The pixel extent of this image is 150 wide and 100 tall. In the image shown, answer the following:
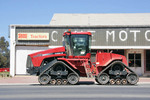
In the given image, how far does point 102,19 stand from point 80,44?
48.9 ft

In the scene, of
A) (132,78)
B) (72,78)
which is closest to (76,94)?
(72,78)

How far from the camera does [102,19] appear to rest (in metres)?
29.7

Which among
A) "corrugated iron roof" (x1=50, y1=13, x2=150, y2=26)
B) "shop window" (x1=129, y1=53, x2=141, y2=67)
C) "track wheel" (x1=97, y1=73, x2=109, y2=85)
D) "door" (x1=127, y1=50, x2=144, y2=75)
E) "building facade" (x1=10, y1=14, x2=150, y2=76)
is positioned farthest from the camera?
"corrugated iron roof" (x1=50, y1=13, x2=150, y2=26)

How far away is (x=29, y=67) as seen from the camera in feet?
51.5

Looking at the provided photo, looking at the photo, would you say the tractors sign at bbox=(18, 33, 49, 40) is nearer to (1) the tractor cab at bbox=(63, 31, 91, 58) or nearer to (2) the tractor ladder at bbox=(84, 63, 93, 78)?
(1) the tractor cab at bbox=(63, 31, 91, 58)

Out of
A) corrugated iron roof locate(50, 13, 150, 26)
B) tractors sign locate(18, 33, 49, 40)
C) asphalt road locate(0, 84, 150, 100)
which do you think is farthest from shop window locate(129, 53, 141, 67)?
asphalt road locate(0, 84, 150, 100)

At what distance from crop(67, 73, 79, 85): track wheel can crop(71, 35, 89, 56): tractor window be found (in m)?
1.44

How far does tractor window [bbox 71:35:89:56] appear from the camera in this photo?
51.1ft

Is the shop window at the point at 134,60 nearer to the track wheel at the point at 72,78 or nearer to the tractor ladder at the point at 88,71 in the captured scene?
the tractor ladder at the point at 88,71

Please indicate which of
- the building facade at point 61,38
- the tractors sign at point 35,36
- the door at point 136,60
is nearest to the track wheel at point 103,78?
the building facade at point 61,38

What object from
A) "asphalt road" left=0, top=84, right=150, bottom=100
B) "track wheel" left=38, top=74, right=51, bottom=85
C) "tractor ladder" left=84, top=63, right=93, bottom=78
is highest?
"tractor ladder" left=84, top=63, right=93, bottom=78

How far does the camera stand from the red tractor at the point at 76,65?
1512cm

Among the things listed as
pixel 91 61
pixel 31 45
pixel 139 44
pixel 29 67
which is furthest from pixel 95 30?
pixel 29 67

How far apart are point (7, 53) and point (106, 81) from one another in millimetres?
68235
